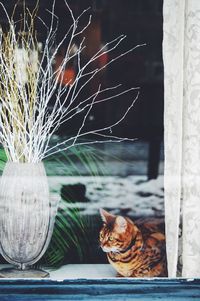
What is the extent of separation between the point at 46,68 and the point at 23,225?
62cm

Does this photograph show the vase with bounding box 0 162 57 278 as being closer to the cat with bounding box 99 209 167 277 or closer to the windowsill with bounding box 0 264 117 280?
the windowsill with bounding box 0 264 117 280

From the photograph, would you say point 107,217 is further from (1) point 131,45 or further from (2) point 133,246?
(1) point 131,45

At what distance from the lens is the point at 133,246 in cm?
244

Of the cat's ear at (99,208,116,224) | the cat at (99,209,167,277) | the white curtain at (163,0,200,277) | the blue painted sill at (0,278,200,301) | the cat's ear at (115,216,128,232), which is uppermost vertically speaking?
the white curtain at (163,0,200,277)

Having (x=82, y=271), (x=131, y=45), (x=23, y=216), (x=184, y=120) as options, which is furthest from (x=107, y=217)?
(x=131, y=45)

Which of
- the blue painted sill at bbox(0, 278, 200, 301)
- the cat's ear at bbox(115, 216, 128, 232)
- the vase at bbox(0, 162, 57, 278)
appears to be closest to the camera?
the blue painted sill at bbox(0, 278, 200, 301)

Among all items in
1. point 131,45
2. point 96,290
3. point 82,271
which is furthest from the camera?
point 131,45

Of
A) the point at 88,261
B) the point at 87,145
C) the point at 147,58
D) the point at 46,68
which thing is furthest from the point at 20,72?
the point at 88,261

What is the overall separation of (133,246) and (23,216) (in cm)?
47

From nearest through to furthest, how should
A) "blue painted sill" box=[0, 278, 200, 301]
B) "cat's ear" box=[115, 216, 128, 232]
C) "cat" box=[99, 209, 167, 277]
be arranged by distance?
1. "blue painted sill" box=[0, 278, 200, 301]
2. "cat" box=[99, 209, 167, 277]
3. "cat's ear" box=[115, 216, 128, 232]

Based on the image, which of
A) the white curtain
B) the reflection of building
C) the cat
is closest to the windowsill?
the cat

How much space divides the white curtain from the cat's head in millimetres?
237

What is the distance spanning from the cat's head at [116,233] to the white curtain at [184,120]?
0.78 feet

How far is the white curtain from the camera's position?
2195 millimetres
